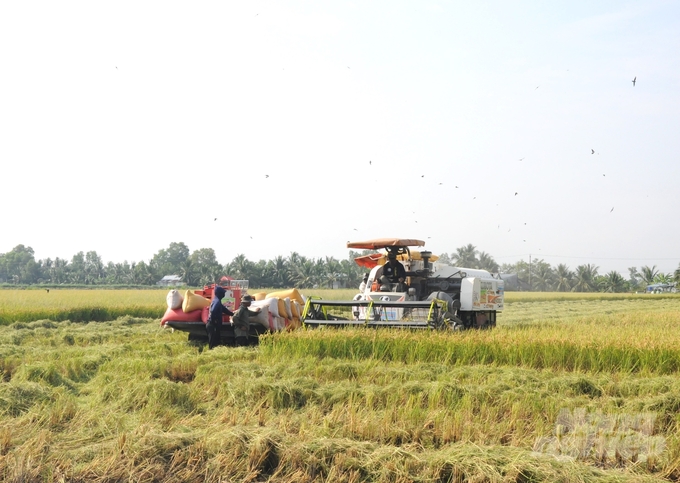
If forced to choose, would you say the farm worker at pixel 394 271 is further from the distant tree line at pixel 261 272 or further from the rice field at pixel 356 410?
the distant tree line at pixel 261 272

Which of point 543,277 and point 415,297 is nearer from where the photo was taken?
point 415,297

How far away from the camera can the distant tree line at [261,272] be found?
59.3 metres

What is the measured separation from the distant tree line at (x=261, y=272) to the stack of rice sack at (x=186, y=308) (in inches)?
1420

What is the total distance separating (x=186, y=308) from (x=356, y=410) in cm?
566

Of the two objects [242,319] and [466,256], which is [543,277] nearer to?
[466,256]

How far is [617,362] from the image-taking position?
27.3 ft

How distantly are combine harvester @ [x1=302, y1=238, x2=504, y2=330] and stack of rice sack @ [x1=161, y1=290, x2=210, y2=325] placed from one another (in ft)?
5.52

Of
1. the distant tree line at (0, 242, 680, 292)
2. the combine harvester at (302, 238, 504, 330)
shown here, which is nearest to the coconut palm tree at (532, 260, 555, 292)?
the distant tree line at (0, 242, 680, 292)

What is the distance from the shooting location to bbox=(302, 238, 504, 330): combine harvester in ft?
36.2

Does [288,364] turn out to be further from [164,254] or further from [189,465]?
[164,254]

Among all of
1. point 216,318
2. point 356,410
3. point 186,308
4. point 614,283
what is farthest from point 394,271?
point 614,283

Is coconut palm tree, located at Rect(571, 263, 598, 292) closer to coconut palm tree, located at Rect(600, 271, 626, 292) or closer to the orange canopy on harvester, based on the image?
coconut palm tree, located at Rect(600, 271, 626, 292)

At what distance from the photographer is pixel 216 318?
34.4 ft

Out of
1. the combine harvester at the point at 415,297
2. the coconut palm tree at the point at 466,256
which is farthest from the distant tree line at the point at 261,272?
the combine harvester at the point at 415,297
